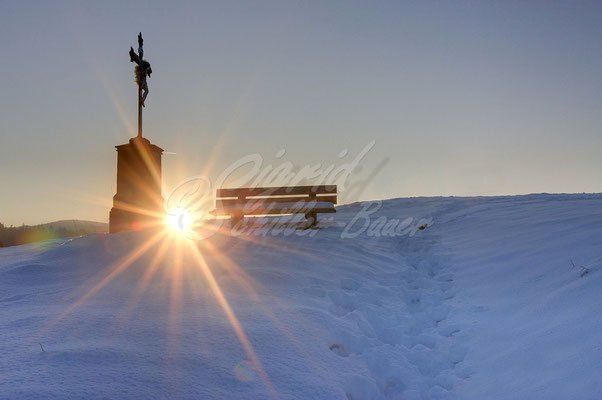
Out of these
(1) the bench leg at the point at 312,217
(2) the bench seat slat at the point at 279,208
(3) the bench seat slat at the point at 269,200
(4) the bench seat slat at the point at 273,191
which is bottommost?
(1) the bench leg at the point at 312,217

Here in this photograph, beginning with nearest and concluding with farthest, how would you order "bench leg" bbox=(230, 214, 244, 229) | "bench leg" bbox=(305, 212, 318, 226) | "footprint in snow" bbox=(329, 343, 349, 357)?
1. "footprint in snow" bbox=(329, 343, 349, 357)
2. "bench leg" bbox=(230, 214, 244, 229)
3. "bench leg" bbox=(305, 212, 318, 226)

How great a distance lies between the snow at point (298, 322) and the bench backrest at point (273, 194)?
3.15 m

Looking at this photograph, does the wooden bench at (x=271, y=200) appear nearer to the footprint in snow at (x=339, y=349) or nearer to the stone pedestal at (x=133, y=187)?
the stone pedestal at (x=133, y=187)

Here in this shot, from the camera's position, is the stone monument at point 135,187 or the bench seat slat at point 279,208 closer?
the stone monument at point 135,187

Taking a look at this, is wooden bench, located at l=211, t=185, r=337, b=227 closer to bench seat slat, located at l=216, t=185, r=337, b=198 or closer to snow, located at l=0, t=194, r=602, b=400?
bench seat slat, located at l=216, t=185, r=337, b=198

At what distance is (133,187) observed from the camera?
9859mm

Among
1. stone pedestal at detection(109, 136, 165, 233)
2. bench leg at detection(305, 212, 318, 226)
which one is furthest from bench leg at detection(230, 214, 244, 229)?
stone pedestal at detection(109, 136, 165, 233)

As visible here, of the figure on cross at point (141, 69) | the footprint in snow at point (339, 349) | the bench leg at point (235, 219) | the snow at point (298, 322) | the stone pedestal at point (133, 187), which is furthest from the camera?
the bench leg at point (235, 219)

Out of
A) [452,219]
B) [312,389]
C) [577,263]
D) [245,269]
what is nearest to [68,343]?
[312,389]

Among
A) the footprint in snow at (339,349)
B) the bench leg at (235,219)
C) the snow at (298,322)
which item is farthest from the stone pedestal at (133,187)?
the footprint in snow at (339,349)

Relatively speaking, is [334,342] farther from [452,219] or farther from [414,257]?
[452,219]

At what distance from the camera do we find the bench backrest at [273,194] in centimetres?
1041

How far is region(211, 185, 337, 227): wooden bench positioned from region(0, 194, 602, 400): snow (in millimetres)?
3066

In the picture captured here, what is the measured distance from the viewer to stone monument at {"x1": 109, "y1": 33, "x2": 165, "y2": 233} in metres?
9.82
